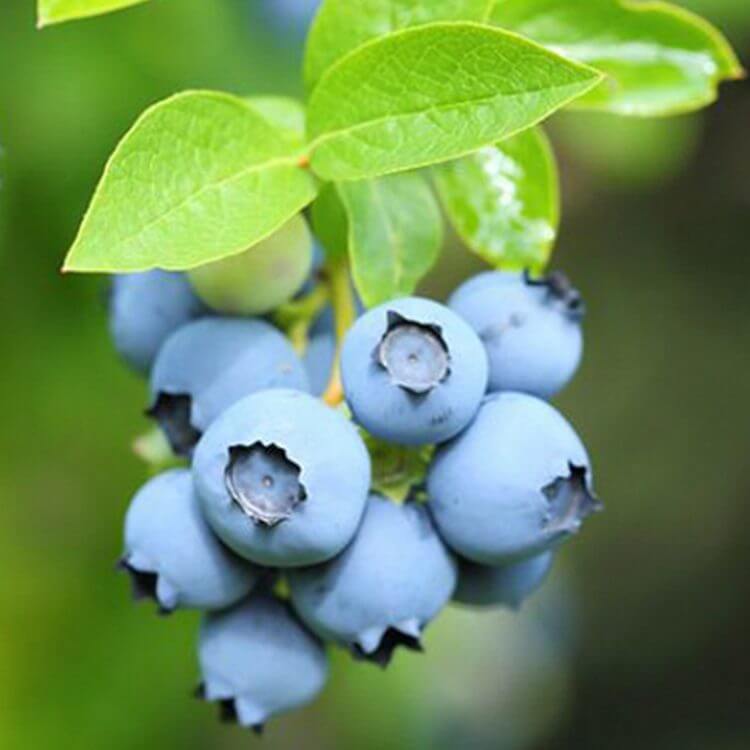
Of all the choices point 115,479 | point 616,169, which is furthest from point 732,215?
point 115,479

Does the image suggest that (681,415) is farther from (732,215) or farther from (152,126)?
(152,126)

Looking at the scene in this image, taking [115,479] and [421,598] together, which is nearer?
[421,598]

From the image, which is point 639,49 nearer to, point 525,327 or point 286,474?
point 525,327

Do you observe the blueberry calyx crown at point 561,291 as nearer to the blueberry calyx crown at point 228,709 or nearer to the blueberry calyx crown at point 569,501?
the blueberry calyx crown at point 569,501

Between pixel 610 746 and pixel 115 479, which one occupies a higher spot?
pixel 115 479

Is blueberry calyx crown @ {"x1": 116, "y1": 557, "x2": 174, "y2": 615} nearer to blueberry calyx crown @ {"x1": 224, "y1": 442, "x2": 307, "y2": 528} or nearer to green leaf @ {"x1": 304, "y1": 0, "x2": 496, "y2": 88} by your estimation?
blueberry calyx crown @ {"x1": 224, "y1": 442, "x2": 307, "y2": 528}

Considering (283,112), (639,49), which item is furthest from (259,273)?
(639,49)
